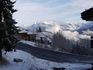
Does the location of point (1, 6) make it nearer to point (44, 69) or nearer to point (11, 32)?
point (11, 32)

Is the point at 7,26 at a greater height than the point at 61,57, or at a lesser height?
greater

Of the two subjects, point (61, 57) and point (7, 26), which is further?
point (61, 57)

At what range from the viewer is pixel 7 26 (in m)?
31.3

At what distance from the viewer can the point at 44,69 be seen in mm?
28234

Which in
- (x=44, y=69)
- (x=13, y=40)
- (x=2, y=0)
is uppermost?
(x=2, y=0)

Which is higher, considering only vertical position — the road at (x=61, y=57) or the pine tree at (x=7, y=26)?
the pine tree at (x=7, y=26)

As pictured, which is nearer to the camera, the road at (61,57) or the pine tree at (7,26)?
the pine tree at (7,26)

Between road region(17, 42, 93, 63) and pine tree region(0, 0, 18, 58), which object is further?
road region(17, 42, 93, 63)

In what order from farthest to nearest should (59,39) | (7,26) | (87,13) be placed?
1. (59,39)
2. (7,26)
3. (87,13)

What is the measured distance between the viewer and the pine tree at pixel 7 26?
30594mm

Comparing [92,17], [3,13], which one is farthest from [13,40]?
[92,17]

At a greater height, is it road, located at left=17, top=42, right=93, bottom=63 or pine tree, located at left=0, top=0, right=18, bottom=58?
pine tree, located at left=0, top=0, right=18, bottom=58

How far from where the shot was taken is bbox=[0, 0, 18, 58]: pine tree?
30594mm

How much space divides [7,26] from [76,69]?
397 inches
